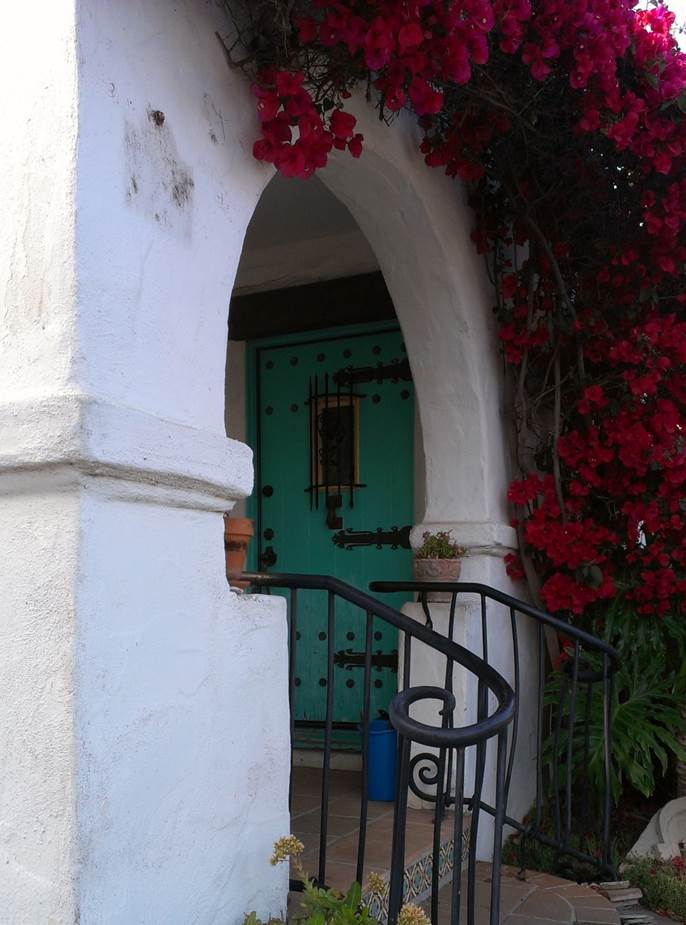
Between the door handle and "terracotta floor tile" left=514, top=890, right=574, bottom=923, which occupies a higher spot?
the door handle

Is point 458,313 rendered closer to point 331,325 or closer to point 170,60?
point 331,325

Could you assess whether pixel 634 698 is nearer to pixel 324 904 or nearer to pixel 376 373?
pixel 376 373

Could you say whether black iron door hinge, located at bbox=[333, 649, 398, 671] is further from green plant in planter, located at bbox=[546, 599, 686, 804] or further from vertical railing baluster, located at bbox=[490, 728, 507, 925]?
vertical railing baluster, located at bbox=[490, 728, 507, 925]

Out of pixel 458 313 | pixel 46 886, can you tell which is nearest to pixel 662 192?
pixel 458 313

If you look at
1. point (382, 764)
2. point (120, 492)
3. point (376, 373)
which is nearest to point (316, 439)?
point (376, 373)

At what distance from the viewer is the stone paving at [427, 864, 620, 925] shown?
304 centimetres

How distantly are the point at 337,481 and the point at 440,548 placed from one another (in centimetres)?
118

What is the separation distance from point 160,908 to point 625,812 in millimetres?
3117

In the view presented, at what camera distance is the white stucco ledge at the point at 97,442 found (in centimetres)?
177

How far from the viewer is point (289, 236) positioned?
509cm

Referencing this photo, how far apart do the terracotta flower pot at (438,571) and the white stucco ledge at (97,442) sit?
6.22 feet

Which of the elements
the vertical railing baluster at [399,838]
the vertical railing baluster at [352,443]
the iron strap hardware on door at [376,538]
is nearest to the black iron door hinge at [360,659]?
the iron strap hardware on door at [376,538]

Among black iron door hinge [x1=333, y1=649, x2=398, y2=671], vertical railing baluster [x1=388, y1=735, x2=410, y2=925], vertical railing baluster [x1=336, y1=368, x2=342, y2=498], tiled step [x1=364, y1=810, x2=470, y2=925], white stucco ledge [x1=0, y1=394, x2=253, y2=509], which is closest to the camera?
white stucco ledge [x1=0, y1=394, x2=253, y2=509]

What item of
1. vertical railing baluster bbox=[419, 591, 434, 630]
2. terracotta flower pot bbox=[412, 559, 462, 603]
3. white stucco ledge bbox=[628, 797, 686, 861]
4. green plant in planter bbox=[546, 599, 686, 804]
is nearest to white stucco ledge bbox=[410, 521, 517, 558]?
terracotta flower pot bbox=[412, 559, 462, 603]
